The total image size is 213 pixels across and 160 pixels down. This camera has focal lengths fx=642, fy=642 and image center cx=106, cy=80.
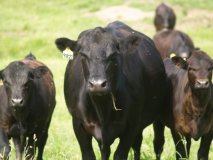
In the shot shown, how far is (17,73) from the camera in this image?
919cm

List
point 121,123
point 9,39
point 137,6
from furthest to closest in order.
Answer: point 137,6
point 9,39
point 121,123

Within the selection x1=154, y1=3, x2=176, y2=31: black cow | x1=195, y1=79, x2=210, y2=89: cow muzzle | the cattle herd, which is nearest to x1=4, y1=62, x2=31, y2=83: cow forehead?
the cattle herd

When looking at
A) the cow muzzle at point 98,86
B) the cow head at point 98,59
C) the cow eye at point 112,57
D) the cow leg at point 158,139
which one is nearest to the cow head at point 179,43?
the cow leg at point 158,139

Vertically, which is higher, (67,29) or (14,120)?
(14,120)

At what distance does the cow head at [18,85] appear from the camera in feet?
28.8

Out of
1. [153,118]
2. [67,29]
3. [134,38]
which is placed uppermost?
[134,38]

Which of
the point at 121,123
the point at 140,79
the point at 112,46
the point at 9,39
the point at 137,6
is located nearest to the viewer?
the point at 112,46

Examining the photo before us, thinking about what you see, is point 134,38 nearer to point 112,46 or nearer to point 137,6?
point 112,46

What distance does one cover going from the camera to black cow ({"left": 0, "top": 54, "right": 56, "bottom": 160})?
8.95 m

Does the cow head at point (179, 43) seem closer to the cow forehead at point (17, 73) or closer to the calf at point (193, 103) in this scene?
the calf at point (193, 103)

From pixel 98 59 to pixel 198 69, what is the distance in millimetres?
1963

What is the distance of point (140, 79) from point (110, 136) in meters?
0.97

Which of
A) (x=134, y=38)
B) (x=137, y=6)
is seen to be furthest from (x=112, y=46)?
(x=137, y=6)

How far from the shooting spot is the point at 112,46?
23.2 ft
